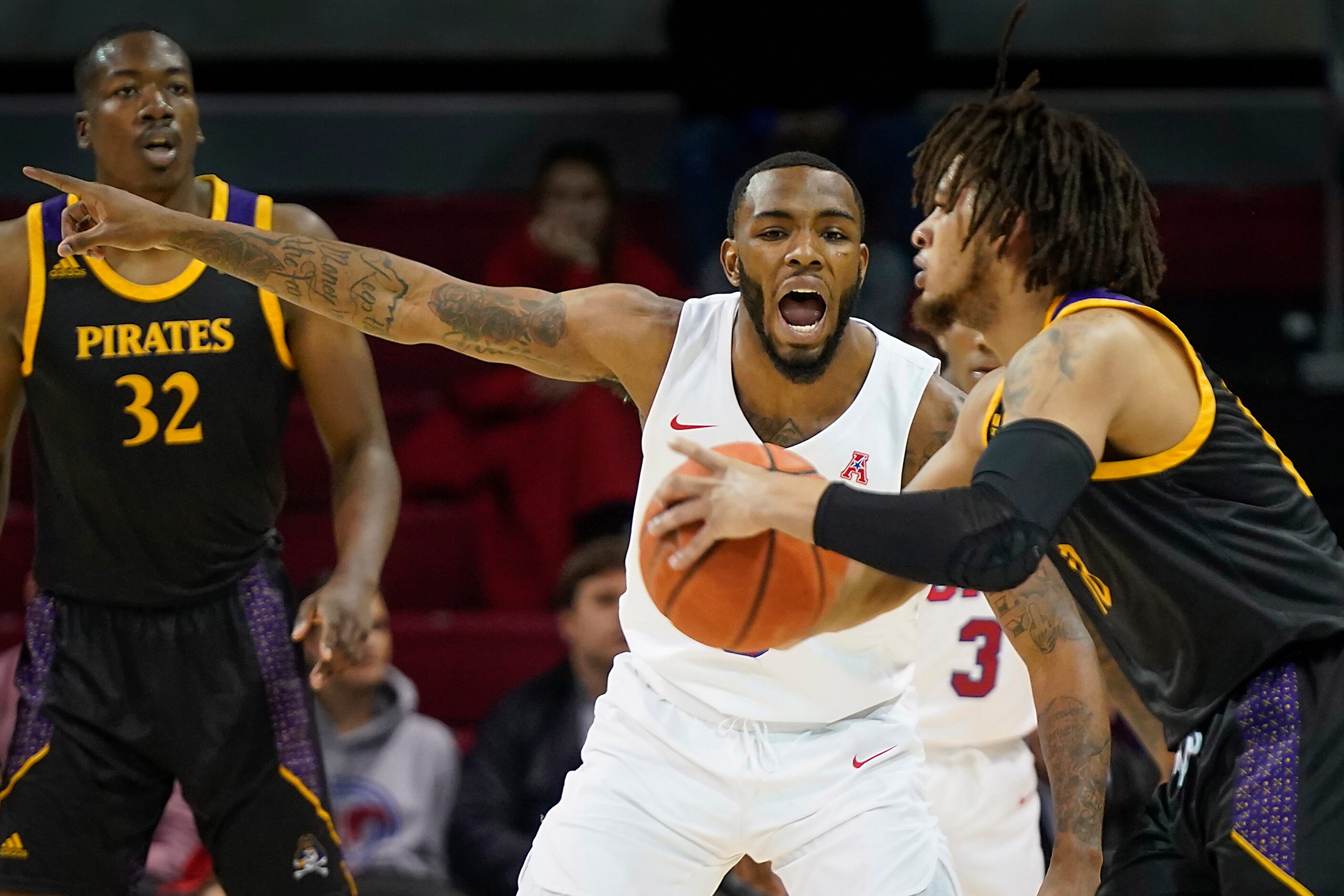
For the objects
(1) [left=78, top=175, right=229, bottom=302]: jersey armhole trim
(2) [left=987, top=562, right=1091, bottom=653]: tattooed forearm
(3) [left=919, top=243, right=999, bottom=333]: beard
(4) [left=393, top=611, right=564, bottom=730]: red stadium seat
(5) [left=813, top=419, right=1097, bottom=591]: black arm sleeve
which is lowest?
(4) [left=393, top=611, right=564, bottom=730]: red stadium seat

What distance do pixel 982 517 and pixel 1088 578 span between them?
1.60 feet

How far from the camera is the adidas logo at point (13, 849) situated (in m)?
3.60

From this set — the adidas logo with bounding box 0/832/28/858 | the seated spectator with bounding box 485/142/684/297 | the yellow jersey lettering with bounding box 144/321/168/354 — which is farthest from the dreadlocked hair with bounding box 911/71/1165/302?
the seated spectator with bounding box 485/142/684/297

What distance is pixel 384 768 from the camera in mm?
5492

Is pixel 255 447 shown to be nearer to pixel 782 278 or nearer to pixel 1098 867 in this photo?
pixel 782 278


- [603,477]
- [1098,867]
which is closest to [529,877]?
[1098,867]

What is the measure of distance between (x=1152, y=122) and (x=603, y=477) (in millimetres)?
3306

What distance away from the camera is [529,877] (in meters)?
3.33

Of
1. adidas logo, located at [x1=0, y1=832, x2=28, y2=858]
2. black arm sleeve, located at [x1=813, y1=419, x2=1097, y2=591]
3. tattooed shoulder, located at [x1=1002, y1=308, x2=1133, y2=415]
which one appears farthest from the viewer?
adidas logo, located at [x1=0, y1=832, x2=28, y2=858]

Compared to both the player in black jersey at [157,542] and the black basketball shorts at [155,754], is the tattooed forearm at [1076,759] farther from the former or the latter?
the black basketball shorts at [155,754]

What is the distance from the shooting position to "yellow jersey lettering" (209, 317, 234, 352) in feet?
12.5

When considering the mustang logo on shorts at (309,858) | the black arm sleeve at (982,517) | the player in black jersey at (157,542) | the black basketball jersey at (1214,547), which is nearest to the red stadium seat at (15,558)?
the player in black jersey at (157,542)

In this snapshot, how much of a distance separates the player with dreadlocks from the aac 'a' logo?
1.11ft

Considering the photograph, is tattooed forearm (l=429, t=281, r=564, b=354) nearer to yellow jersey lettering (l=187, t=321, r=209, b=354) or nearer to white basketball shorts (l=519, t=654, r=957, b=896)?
yellow jersey lettering (l=187, t=321, r=209, b=354)
